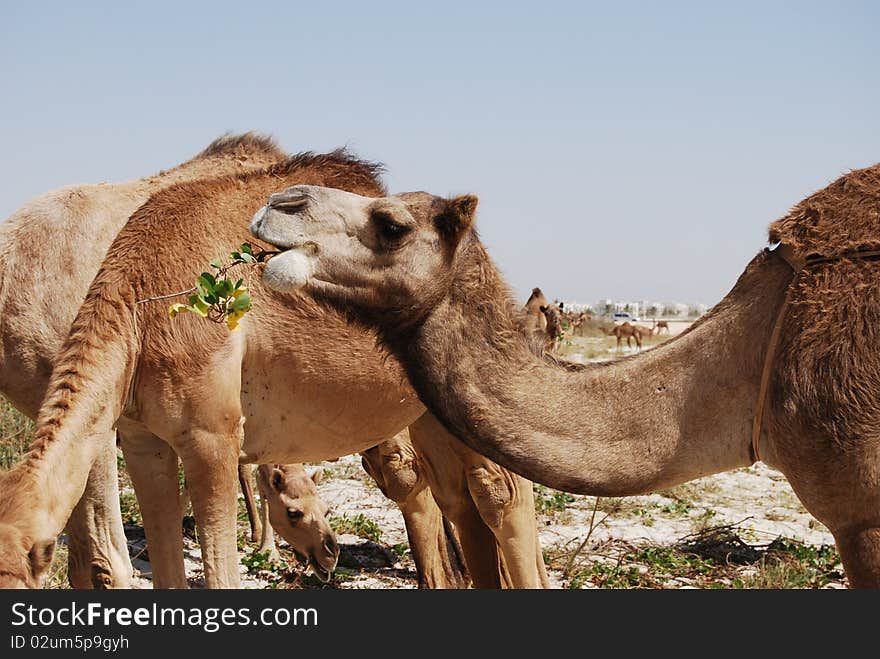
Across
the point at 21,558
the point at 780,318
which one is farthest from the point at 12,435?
the point at 780,318

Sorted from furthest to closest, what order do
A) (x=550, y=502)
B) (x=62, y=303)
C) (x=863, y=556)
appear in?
(x=550, y=502) → (x=62, y=303) → (x=863, y=556)

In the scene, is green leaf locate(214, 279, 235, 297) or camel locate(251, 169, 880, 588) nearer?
camel locate(251, 169, 880, 588)

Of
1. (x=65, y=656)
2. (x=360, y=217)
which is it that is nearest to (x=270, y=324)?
(x=360, y=217)

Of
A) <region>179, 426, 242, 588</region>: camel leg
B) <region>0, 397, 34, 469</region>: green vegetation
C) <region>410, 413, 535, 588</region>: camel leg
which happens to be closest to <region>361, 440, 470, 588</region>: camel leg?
<region>410, 413, 535, 588</region>: camel leg

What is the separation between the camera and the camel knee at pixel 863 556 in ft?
11.1

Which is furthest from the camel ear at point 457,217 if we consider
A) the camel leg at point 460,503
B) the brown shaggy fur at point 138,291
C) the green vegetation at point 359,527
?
the green vegetation at point 359,527

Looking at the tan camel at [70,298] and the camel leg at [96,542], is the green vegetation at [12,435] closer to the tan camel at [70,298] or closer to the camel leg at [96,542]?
the tan camel at [70,298]

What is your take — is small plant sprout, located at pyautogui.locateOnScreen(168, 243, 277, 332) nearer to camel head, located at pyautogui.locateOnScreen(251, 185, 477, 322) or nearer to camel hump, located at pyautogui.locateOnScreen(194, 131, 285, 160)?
camel head, located at pyautogui.locateOnScreen(251, 185, 477, 322)

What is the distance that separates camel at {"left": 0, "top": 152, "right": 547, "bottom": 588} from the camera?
13.2ft

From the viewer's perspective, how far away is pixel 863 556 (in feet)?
11.1

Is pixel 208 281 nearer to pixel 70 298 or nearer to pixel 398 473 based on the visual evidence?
pixel 70 298

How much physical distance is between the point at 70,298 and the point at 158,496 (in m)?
1.43

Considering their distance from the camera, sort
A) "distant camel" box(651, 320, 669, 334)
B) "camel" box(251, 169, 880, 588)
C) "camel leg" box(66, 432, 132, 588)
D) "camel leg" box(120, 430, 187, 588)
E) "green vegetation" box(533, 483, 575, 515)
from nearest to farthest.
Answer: "camel" box(251, 169, 880, 588) → "camel leg" box(120, 430, 187, 588) → "camel leg" box(66, 432, 132, 588) → "green vegetation" box(533, 483, 575, 515) → "distant camel" box(651, 320, 669, 334)

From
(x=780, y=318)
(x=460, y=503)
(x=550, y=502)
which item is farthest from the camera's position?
(x=550, y=502)
